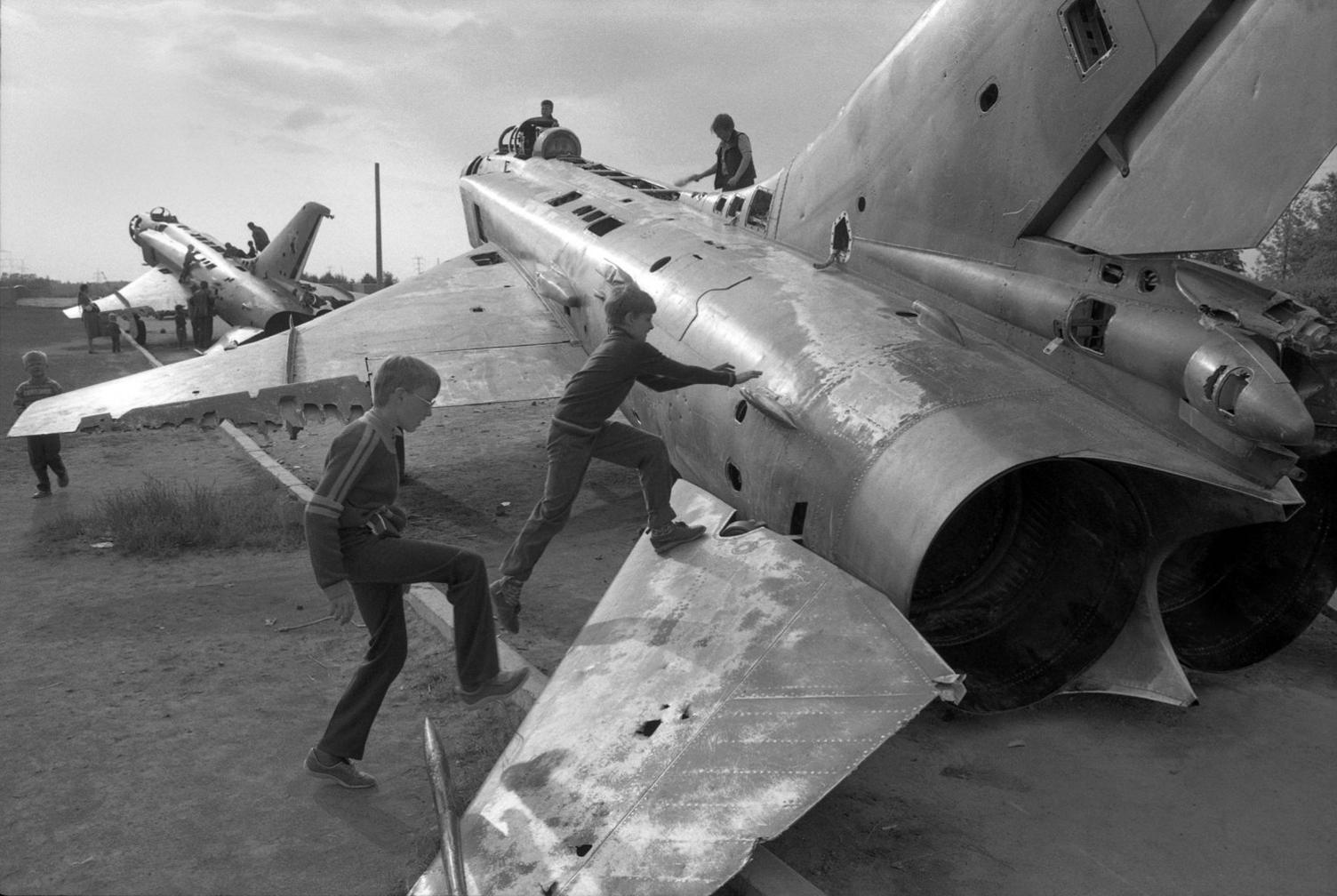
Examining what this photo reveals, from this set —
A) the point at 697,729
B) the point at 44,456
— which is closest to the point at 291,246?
the point at 44,456

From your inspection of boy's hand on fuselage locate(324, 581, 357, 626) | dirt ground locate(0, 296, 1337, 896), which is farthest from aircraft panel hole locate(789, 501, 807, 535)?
boy's hand on fuselage locate(324, 581, 357, 626)

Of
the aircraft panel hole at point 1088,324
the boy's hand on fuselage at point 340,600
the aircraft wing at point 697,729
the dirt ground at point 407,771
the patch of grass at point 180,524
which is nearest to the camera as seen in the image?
the aircraft wing at point 697,729

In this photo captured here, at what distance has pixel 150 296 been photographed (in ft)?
82.7

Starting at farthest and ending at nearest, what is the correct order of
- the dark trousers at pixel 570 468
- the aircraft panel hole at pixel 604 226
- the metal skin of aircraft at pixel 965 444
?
1. the aircraft panel hole at pixel 604 226
2. the dark trousers at pixel 570 468
3. the metal skin of aircraft at pixel 965 444

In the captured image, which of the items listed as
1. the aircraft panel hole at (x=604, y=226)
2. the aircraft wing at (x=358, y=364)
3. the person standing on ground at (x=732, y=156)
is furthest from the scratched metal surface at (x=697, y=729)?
the person standing on ground at (x=732, y=156)

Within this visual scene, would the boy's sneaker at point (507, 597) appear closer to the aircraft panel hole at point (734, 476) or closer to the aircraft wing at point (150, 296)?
the aircraft panel hole at point (734, 476)

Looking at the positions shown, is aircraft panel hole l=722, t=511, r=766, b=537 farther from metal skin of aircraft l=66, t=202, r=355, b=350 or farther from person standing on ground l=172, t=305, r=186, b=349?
person standing on ground l=172, t=305, r=186, b=349

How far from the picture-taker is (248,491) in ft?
31.7

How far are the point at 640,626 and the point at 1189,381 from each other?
8.52 feet

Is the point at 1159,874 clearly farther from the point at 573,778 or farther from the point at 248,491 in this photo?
the point at 248,491

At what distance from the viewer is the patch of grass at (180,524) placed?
25.6 feet

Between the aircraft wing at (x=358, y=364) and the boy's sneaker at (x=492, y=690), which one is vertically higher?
the aircraft wing at (x=358, y=364)

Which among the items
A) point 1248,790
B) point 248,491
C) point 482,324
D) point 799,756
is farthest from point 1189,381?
point 248,491

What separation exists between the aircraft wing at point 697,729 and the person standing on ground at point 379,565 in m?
0.52
